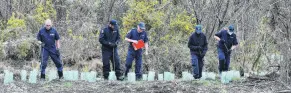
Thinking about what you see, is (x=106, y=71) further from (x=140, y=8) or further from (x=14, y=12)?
(x=14, y=12)

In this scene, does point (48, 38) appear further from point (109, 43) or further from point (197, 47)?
point (197, 47)

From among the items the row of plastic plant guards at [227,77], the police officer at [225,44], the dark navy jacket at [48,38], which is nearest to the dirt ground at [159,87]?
the row of plastic plant guards at [227,77]

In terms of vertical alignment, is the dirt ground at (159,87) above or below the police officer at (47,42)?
below

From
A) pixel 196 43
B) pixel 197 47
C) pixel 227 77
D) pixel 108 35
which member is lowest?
pixel 227 77

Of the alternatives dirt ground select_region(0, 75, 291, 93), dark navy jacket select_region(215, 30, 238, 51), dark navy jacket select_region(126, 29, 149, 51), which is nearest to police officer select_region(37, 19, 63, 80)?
dirt ground select_region(0, 75, 291, 93)

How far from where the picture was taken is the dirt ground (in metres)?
10.4

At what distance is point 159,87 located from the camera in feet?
34.7

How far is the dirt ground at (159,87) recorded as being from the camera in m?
10.4

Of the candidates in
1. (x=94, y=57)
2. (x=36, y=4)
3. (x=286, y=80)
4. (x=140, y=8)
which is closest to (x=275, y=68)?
(x=286, y=80)

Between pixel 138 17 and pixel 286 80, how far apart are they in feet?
26.6

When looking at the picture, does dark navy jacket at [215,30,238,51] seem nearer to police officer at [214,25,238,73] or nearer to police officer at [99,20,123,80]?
police officer at [214,25,238,73]

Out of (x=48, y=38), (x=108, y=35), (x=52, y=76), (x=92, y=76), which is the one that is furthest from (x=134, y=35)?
(x=52, y=76)

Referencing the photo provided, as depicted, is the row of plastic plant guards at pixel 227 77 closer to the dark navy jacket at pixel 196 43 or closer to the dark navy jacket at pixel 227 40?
the dark navy jacket at pixel 196 43

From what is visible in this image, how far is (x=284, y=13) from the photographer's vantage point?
10.4 meters
